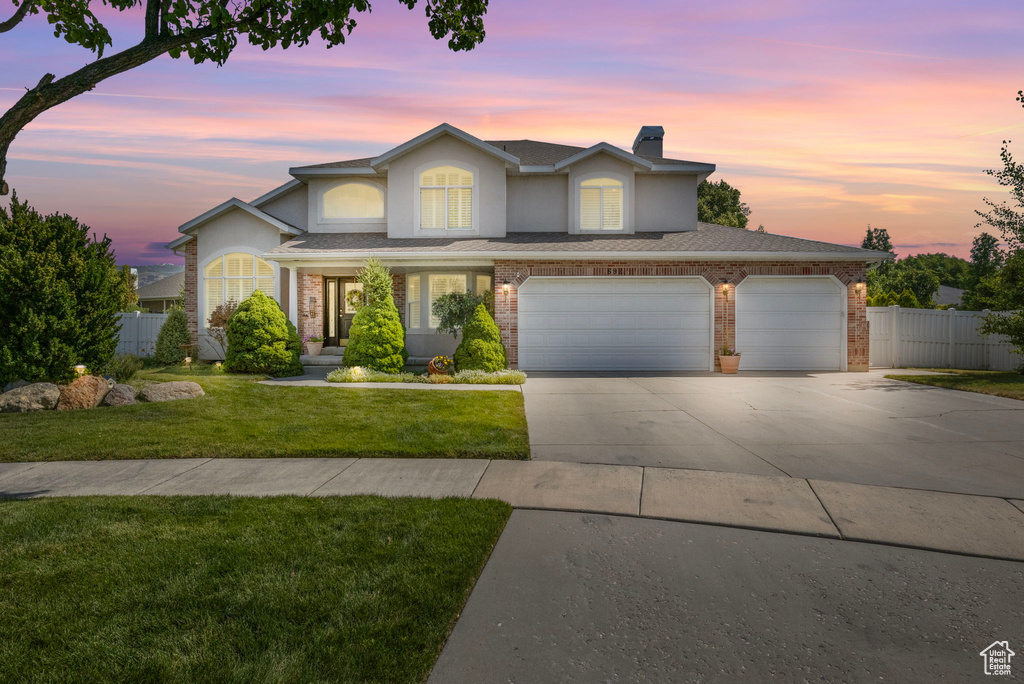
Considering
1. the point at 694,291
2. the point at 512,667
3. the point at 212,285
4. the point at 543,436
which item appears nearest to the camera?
the point at 512,667

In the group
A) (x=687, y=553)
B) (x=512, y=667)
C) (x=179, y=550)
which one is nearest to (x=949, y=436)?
(x=687, y=553)

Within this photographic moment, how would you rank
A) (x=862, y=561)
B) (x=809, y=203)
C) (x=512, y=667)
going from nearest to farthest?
1. (x=512, y=667)
2. (x=862, y=561)
3. (x=809, y=203)

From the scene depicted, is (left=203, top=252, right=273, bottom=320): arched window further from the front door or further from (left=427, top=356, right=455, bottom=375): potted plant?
(left=427, top=356, right=455, bottom=375): potted plant

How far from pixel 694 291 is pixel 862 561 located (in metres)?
13.1

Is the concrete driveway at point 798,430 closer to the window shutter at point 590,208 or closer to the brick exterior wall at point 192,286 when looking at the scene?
the window shutter at point 590,208

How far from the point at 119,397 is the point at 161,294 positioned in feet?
91.1

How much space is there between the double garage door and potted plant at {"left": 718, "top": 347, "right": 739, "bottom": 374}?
1.22 ft

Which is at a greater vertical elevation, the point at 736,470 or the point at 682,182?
the point at 682,182

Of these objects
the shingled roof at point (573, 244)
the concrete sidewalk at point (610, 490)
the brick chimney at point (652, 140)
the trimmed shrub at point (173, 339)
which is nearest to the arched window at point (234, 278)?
the trimmed shrub at point (173, 339)

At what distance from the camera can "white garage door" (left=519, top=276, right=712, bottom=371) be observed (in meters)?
16.4

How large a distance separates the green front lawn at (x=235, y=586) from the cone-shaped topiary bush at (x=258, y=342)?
10.4 metres

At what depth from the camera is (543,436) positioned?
25.9 feet

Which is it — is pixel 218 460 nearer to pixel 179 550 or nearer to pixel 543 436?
pixel 179 550

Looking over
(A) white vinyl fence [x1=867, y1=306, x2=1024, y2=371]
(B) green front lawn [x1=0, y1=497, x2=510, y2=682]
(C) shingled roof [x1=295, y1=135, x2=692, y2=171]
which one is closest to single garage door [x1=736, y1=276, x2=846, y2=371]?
(A) white vinyl fence [x1=867, y1=306, x2=1024, y2=371]
